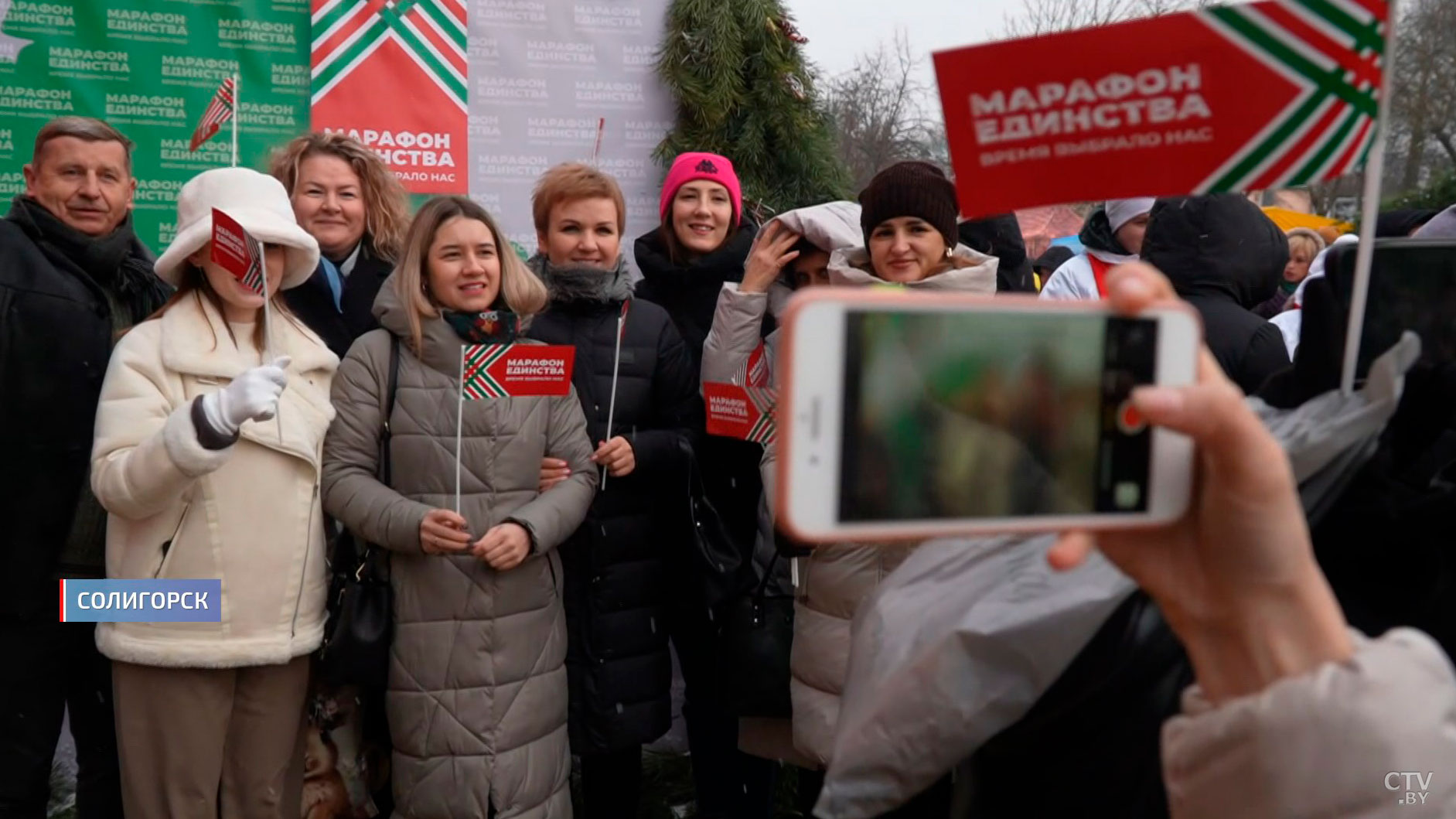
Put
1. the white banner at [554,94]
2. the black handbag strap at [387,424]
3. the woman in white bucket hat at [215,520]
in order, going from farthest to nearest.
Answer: the white banner at [554,94] < the black handbag strap at [387,424] < the woman in white bucket hat at [215,520]

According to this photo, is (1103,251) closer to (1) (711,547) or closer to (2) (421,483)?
(1) (711,547)

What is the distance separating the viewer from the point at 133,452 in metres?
2.95

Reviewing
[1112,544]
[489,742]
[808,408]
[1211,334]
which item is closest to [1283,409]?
[1112,544]

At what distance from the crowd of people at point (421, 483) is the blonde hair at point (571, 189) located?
0.01 m

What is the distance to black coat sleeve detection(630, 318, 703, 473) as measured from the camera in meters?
3.75

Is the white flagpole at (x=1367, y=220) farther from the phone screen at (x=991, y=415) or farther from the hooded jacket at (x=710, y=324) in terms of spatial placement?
the hooded jacket at (x=710, y=324)

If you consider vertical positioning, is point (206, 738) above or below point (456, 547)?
below

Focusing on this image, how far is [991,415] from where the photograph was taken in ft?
2.85

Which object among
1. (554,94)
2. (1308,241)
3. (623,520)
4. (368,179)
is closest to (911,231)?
(623,520)

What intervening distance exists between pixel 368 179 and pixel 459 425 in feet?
4.43

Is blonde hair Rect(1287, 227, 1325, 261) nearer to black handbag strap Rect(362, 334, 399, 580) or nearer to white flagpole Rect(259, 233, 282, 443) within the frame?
black handbag strap Rect(362, 334, 399, 580)

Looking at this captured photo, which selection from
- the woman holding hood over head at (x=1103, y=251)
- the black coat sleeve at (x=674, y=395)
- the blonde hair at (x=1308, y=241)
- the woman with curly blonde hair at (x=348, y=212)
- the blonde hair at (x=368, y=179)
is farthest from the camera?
the blonde hair at (x=1308, y=241)

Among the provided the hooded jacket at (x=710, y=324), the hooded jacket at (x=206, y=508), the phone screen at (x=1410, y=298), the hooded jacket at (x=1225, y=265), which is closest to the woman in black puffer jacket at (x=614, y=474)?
the hooded jacket at (x=710, y=324)

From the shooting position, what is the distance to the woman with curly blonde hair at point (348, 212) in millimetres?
4000
